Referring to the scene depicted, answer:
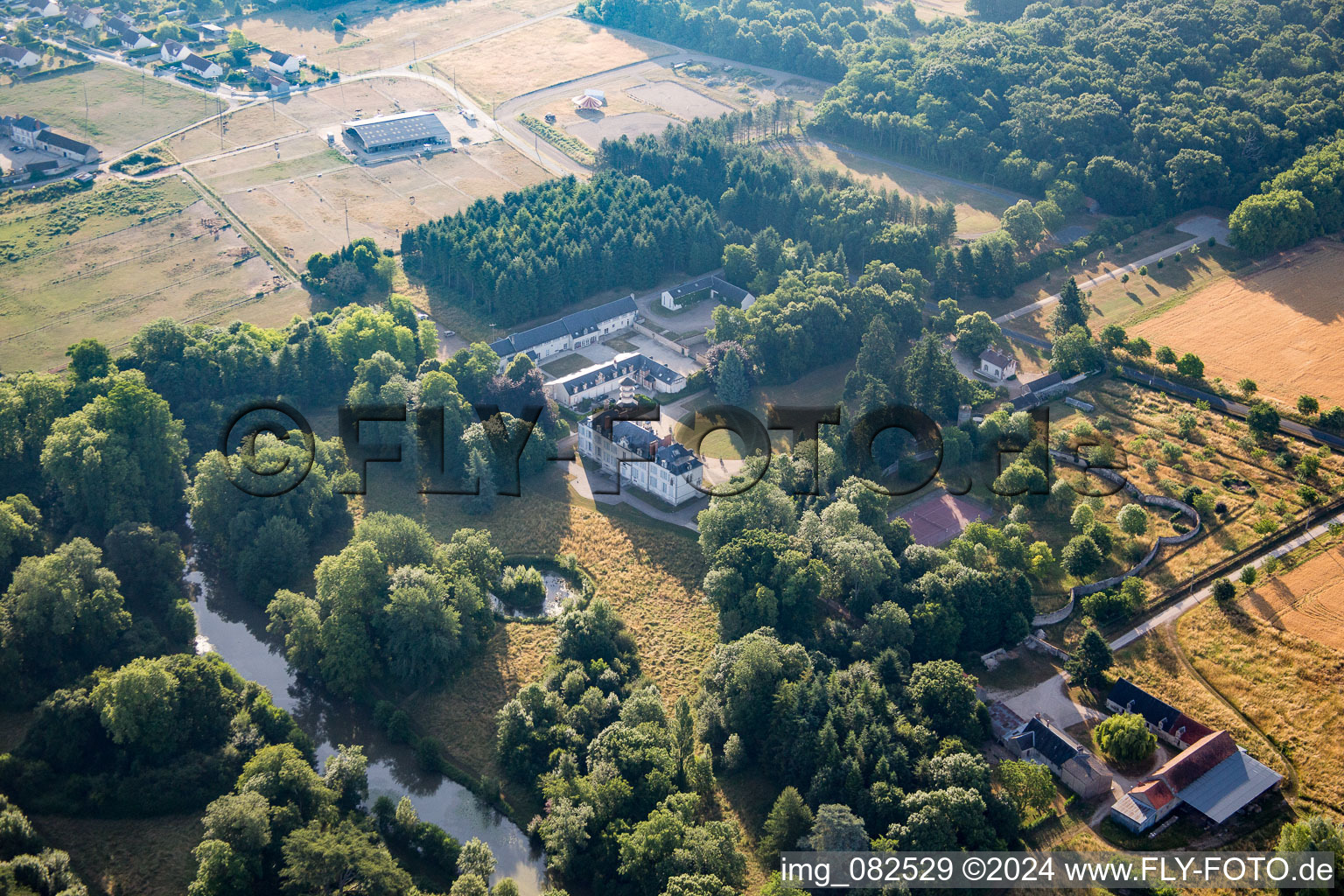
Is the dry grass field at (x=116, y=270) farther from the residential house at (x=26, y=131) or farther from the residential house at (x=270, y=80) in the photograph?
the residential house at (x=270, y=80)

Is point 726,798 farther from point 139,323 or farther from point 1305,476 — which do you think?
point 139,323

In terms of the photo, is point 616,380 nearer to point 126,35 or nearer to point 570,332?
point 570,332

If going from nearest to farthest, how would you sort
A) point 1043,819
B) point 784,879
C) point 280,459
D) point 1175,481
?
1. point 784,879
2. point 1043,819
3. point 280,459
4. point 1175,481

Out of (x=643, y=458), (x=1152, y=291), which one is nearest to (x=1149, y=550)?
(x=643, y=458)

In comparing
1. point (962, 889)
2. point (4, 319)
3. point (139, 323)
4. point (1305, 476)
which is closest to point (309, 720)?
point (962, 889)

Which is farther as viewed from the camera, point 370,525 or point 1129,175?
point 1129,175

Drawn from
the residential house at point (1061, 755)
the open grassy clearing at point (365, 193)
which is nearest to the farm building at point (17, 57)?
Result: the open grassy clearing at point (365, 193)
